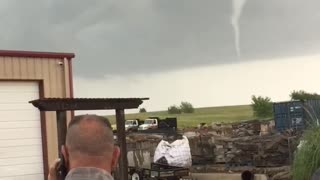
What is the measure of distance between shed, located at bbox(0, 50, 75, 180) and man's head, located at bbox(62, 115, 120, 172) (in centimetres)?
1381

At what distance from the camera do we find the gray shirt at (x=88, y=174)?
92.4 inches

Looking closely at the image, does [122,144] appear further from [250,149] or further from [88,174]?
[250,149]

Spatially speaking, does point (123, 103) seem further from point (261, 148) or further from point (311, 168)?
point (261, 148)

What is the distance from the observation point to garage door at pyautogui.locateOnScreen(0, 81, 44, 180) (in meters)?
16.0

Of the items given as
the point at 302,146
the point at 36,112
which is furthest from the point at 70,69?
the point at 302,146

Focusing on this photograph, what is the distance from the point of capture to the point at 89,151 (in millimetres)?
2426

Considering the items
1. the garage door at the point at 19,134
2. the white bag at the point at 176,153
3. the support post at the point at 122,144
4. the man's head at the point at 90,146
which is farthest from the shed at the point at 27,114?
the man's head at the point at 90,146

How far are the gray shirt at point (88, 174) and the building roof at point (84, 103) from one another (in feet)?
24.5

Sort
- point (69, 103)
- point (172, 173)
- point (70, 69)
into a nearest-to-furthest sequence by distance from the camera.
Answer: point (69, 103) → point (70, 69) → point (172, 173)

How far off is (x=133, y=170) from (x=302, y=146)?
25.5 feet

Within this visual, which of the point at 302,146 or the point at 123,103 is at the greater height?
the point at 123,103

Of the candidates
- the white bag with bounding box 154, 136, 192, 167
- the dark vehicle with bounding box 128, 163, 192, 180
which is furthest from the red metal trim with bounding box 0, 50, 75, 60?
the white bag with bounding box 154, 136, 192, 167

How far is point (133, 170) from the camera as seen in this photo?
2028 cm

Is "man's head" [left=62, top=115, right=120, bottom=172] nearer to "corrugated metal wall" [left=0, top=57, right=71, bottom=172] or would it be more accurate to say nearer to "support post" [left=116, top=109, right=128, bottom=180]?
"support post" [left=116, top=109, right=128, bottom=180]
